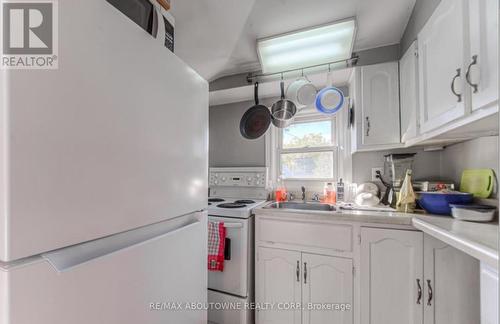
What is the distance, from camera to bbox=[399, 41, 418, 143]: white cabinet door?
4.29ft

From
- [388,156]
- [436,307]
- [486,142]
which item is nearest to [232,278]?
[436,307]

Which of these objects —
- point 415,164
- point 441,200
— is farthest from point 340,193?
point 441,200

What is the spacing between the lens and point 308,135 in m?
2.16

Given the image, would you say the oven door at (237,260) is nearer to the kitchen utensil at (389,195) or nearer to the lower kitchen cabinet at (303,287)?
the lower kitchen cabinet at (303,287)

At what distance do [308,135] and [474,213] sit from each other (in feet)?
4.44

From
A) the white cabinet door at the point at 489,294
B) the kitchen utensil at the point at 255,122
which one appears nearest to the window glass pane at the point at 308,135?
the kitchen utensil at the point at 255,122

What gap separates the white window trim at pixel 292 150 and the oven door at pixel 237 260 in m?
0.74

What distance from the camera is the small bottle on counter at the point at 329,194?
187 centimetres

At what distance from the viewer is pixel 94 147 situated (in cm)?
48

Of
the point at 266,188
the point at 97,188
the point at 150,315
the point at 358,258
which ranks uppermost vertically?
the point at 97,188

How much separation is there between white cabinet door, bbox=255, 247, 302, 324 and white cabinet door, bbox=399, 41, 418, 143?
3.75 feet

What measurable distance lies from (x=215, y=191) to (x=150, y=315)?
1.75 m

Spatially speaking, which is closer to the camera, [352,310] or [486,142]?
[486,142]

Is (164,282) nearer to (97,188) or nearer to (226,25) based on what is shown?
(97,188)
